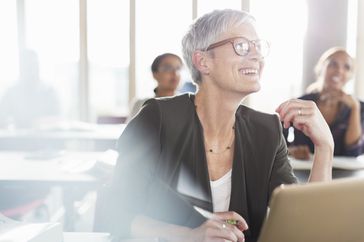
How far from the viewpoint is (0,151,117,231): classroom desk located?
2207 millimetres

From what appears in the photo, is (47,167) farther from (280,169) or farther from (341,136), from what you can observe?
(341,136)

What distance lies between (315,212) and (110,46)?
5688mm

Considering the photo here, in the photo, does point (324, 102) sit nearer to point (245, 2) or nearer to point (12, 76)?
point (245, 2)

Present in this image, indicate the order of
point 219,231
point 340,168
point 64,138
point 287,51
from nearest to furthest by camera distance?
point 219,231 → point 340,168 → point 64,138 → point 287,51

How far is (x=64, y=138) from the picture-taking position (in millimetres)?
3701

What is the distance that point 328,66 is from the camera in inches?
127

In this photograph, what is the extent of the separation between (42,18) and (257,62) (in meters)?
5.45

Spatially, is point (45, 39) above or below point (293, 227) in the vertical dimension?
above

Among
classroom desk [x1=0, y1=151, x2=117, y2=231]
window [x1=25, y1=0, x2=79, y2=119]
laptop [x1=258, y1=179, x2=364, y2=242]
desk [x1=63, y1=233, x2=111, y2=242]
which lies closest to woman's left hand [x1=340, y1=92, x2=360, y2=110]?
classroom desk [x1=0, y1=151, x2=117, y2=231]

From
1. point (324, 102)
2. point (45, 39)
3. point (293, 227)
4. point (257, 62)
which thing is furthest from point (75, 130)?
point (293, 227)

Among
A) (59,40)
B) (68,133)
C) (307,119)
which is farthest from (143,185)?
(59,40)

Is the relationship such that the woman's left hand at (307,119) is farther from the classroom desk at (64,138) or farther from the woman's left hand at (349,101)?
the classroom desk at (64,138)

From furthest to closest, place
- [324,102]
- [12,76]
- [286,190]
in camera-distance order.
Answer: [12,76]
[324,102]
[286,190]

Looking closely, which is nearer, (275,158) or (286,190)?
(286,190)
